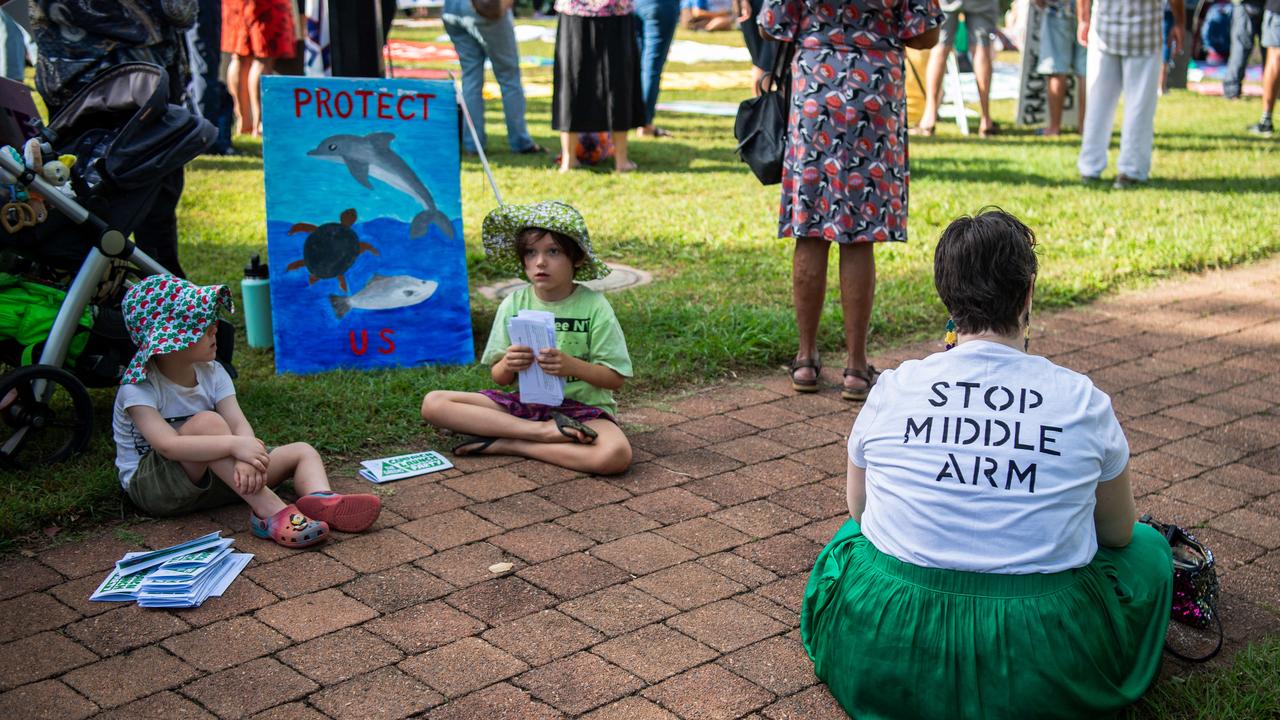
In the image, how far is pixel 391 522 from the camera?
3975mm

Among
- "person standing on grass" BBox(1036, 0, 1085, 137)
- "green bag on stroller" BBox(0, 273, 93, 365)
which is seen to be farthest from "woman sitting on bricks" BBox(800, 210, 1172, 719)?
"person standing on grass" BBox(1036, 0, 1085, 137)

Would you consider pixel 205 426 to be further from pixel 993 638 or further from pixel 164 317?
pixel 993 638

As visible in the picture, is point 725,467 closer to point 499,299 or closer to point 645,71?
point 499,299

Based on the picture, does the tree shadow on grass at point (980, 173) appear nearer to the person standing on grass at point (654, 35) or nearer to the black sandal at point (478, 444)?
the person standing on grass at point (654, 35)

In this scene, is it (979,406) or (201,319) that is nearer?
(979,406)

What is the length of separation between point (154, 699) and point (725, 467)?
2144mm

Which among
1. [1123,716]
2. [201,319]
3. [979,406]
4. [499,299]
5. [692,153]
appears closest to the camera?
[979,406]

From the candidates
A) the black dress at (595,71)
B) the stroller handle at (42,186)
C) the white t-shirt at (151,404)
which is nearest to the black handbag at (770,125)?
the white t-shirt at (151,404)

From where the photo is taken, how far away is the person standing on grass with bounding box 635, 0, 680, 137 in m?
10.9

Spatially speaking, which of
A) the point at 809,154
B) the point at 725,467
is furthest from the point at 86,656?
the point at 809,154

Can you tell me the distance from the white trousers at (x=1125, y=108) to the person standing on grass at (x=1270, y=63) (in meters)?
3.49

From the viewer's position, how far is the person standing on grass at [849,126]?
498cm

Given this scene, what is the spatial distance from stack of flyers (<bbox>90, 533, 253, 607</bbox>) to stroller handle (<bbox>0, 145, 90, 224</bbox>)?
134cm

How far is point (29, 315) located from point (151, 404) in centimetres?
82
